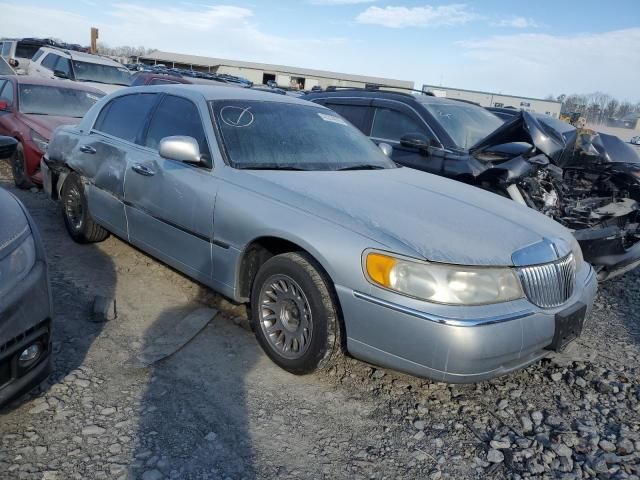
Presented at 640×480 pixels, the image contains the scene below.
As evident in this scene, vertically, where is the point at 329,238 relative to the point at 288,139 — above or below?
below

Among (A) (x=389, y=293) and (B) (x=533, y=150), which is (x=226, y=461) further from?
(B) (x=533, y=150)

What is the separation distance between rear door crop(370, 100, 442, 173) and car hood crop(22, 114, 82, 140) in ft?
13.6

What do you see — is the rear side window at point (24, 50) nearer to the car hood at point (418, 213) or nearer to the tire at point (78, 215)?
the tire at point (78, 215)

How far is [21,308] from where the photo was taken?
2.28m

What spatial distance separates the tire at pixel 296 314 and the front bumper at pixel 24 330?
123 centimetres

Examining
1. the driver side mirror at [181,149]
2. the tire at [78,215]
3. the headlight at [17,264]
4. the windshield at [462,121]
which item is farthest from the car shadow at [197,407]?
the windshield at [462,121]

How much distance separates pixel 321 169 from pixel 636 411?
2470mm

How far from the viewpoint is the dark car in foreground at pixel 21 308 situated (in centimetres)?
223

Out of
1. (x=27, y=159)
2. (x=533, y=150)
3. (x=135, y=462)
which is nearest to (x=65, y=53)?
(x=27, y=159)

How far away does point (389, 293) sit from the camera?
268cm

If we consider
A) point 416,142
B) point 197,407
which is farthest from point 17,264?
point 416,142

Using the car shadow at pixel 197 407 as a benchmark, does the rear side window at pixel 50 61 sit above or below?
above

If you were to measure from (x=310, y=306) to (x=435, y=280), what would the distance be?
738 millimetres

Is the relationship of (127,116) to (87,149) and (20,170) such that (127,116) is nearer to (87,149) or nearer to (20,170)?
(87,149)
